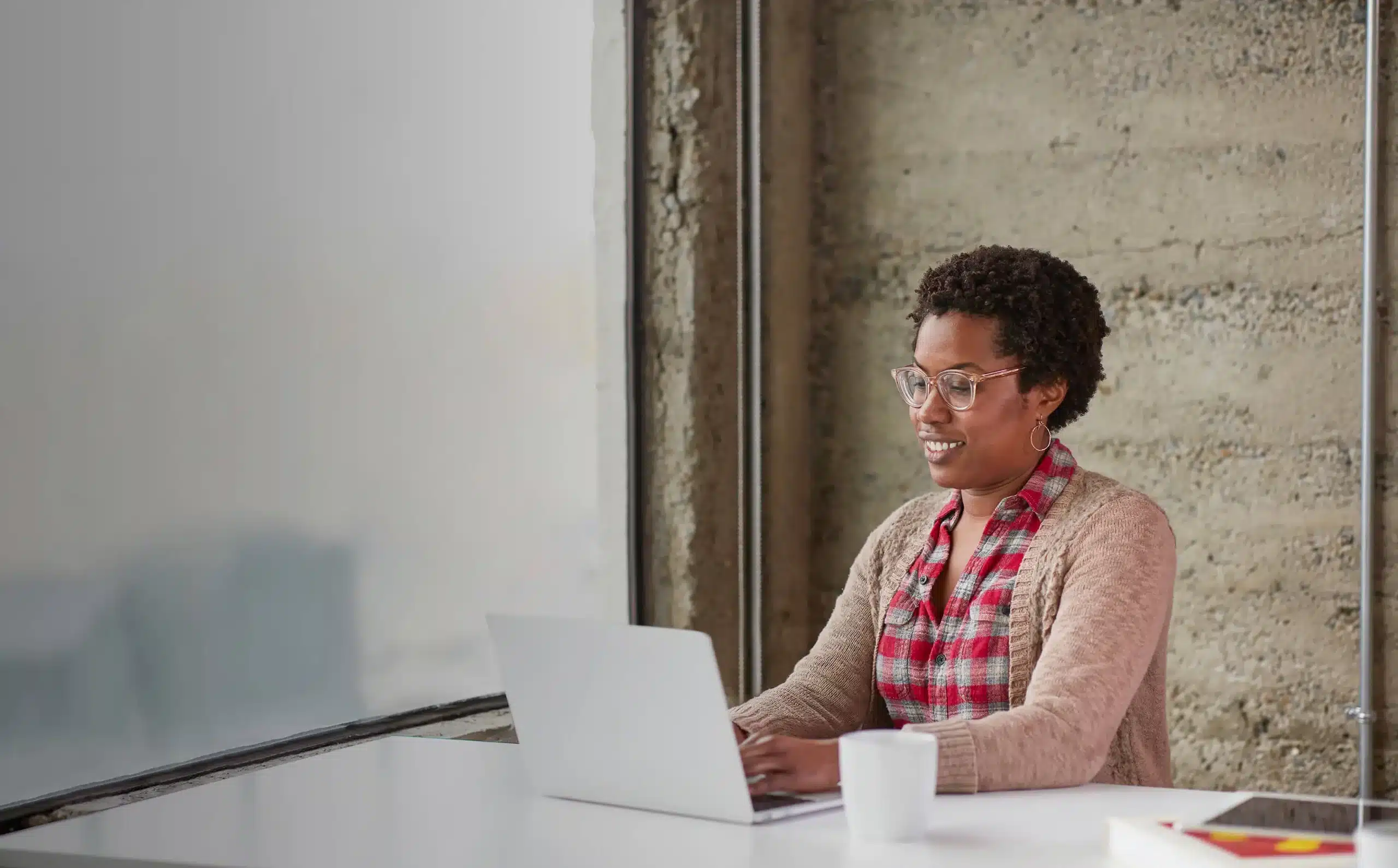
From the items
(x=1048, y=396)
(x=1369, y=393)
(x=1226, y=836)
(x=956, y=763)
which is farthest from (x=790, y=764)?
(x=1369, y=393)

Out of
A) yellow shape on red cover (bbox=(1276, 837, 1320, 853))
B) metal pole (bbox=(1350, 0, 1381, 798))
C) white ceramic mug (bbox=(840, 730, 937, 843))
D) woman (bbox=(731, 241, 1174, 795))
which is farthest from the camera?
metal pole (bbox=(1350, 0, 1381, 798))

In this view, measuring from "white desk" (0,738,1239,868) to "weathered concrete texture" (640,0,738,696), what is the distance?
1.94m

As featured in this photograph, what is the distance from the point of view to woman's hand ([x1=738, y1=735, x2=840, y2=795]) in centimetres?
163

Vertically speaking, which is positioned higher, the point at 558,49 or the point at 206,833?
the point at 558,49

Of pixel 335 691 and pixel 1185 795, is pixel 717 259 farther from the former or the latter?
pixel 1185 795

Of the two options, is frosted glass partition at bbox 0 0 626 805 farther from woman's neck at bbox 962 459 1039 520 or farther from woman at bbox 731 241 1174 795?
woman's neck at bbox 962 459 1039 520

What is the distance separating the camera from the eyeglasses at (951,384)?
2.22 m

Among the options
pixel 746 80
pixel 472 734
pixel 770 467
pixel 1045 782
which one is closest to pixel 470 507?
pixel 472 734

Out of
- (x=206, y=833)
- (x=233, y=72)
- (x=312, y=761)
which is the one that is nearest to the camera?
(x=206, y=833)

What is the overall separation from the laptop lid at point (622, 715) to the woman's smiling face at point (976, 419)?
75cm

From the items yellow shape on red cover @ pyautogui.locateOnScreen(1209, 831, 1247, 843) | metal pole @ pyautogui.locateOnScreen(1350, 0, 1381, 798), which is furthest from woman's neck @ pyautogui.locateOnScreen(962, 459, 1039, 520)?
metal pole @ pyautogui.locateOnScreen(1350, 0, 1381, 798)

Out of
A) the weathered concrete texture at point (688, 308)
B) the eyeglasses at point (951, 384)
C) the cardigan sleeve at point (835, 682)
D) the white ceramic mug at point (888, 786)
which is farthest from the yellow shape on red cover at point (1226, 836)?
the weathered concrete texture at point (688, 308)

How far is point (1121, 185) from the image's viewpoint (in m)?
3.59

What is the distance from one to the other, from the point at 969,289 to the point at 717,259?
5.05 feet
